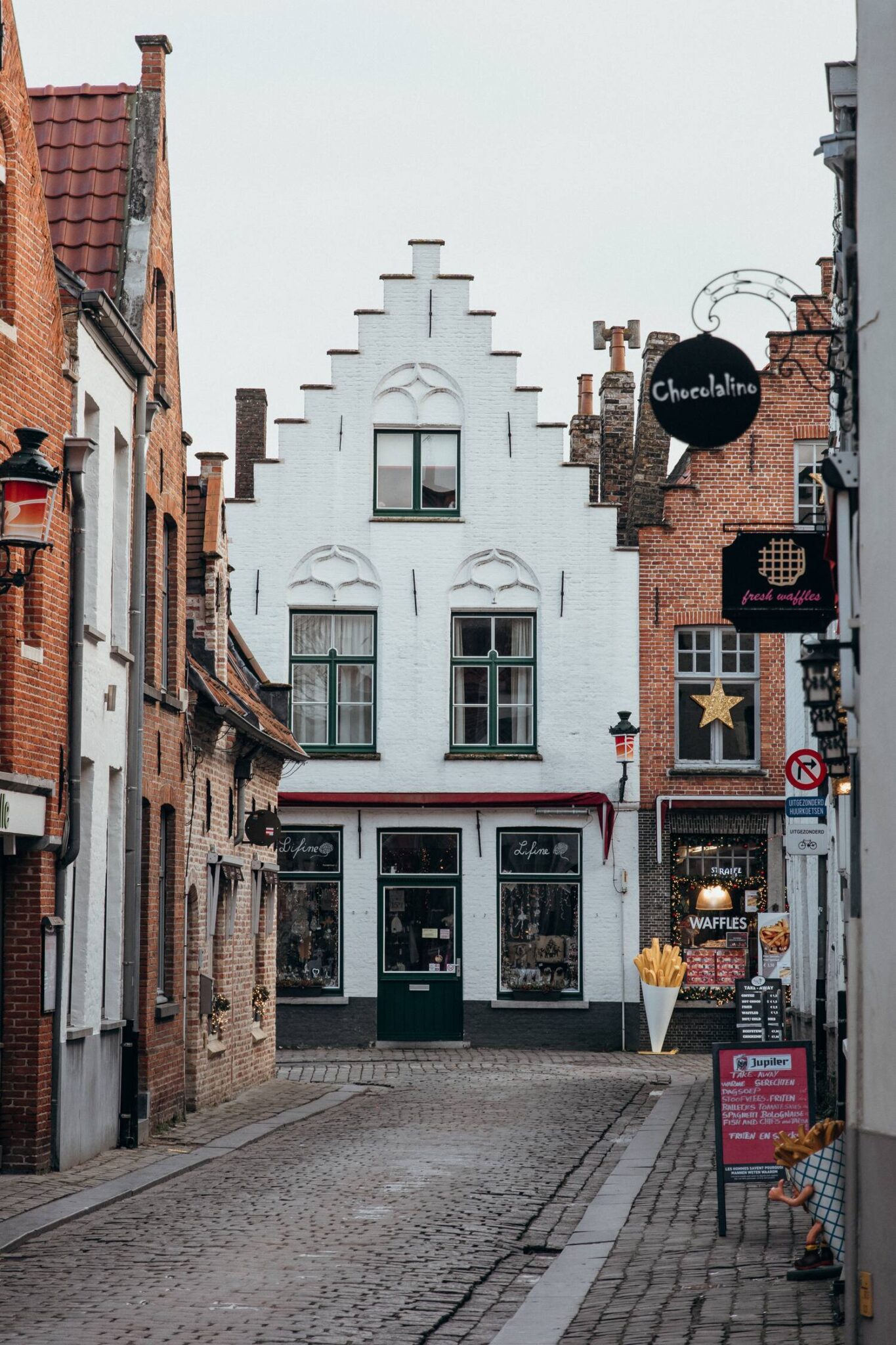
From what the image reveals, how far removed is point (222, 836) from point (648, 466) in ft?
45.2

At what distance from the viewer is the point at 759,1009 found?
16.5m

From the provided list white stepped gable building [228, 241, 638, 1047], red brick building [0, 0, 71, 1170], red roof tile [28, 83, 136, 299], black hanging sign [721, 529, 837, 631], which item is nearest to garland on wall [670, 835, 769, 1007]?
white stepped gable building [228, 241, 638, 1047]

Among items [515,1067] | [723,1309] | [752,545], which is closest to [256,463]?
[515,1067]

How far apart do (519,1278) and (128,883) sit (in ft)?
23.9

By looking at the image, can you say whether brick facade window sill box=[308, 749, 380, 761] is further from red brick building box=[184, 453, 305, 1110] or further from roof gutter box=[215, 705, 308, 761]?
roof gutter box=[215, 705, 308, 761]

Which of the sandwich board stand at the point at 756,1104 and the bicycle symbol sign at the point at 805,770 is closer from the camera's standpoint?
the sandwich board stand at the point at 756,1104

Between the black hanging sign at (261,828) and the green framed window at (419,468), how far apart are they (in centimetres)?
1008

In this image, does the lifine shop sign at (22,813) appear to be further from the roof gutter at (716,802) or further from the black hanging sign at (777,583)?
the roof gutter at (716,802)

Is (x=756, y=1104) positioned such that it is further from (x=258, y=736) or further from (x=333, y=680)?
(x=333, y=680)

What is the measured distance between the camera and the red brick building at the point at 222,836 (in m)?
19.8

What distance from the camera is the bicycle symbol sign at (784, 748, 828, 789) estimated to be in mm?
18750

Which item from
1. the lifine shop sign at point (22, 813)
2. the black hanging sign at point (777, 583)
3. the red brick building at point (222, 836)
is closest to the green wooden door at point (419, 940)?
the red brick building at point (222, 836)

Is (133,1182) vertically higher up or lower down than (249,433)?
lower down

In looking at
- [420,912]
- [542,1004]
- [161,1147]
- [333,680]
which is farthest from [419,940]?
[161,1147]
